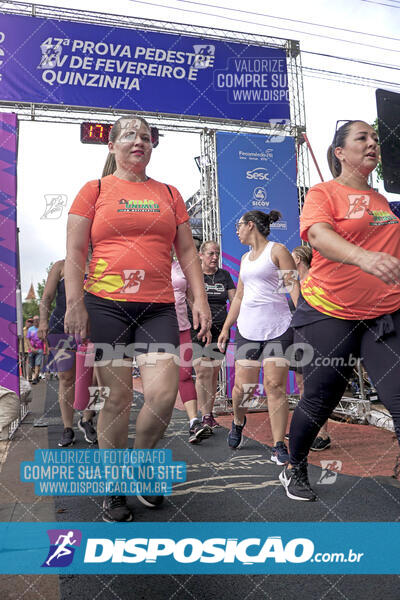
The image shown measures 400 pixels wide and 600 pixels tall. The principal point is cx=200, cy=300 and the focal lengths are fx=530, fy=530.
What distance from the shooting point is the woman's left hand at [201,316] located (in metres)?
2.63

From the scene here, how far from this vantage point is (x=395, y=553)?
1997 millimetres

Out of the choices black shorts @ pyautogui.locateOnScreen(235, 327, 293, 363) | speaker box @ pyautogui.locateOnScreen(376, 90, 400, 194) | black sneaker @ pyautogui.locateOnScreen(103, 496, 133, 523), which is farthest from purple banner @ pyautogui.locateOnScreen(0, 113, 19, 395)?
speaker box @ pyautogui.locateOnScreen(376, 90, 400, 194)

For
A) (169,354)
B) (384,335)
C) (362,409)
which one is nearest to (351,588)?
(384,335)

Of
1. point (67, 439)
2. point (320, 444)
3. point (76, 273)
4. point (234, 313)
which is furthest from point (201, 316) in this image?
point (67, 439)

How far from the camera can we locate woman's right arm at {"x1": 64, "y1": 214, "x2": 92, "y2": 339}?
7.91 feet

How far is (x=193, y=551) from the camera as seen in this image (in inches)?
74.8

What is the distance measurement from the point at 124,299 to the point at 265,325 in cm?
162

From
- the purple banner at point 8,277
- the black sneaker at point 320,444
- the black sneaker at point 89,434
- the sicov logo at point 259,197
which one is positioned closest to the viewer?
the black sneaker at point 320,444

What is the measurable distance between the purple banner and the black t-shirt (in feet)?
6.31

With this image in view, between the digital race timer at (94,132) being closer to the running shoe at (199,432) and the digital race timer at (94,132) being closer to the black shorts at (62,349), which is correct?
the black shorts at (62,349)

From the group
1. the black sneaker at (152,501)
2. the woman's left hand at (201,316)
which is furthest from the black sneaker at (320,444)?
the woman's left hand at (201,316)

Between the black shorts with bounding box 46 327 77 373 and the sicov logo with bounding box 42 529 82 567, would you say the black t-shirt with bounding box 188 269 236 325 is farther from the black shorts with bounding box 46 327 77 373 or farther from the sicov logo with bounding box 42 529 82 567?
the sicov logo with bounding box 42 529 82 567

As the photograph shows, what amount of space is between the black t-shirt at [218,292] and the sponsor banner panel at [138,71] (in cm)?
303

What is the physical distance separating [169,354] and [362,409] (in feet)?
12.6
